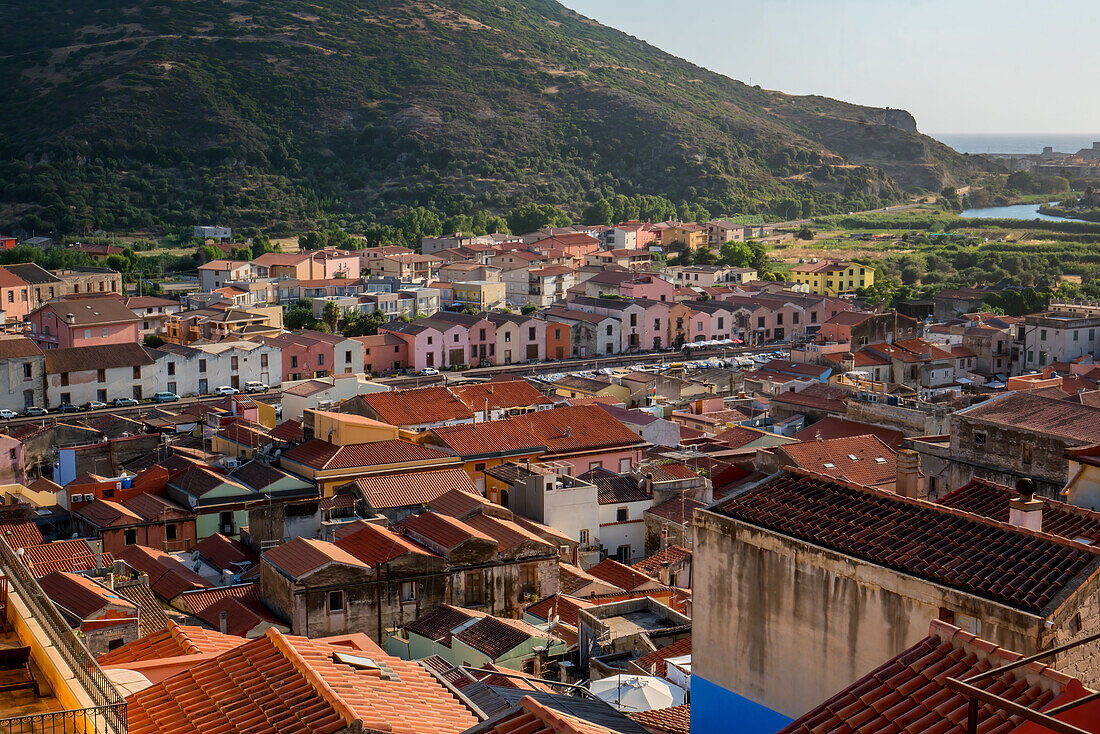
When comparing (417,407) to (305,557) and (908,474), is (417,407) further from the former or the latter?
(908,474)

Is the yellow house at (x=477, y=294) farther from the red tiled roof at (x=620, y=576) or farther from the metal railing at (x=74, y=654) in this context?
the metal railing at (x=74, y=654)

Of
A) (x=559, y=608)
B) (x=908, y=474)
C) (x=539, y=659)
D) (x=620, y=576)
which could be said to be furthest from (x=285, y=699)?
(x=620, y=576)

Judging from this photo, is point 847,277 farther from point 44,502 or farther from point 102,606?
point 102,606

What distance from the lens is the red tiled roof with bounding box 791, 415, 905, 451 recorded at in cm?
2394

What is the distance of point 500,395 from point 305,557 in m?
13.7

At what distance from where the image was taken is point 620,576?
55.7ft

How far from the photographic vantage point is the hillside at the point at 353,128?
85.4 meters


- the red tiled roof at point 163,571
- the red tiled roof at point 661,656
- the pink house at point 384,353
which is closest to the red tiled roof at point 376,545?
the red tiled roof at point 163,571

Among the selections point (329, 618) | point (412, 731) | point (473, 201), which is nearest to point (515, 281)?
point (473, 201)

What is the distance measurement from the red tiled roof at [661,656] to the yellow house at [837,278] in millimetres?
49371

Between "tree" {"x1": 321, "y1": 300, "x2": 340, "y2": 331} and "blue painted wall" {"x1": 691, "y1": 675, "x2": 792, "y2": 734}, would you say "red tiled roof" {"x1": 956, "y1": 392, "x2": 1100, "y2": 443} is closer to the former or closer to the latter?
"blue painted wall" {"x1": 691, "y1": 675, "x2": 792, "y2": 734}

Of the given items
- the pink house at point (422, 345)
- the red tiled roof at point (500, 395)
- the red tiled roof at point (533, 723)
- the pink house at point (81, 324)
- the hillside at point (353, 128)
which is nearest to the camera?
the red tiled roof at point (533, 723)

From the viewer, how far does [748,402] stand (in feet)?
104

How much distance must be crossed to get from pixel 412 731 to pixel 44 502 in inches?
686
